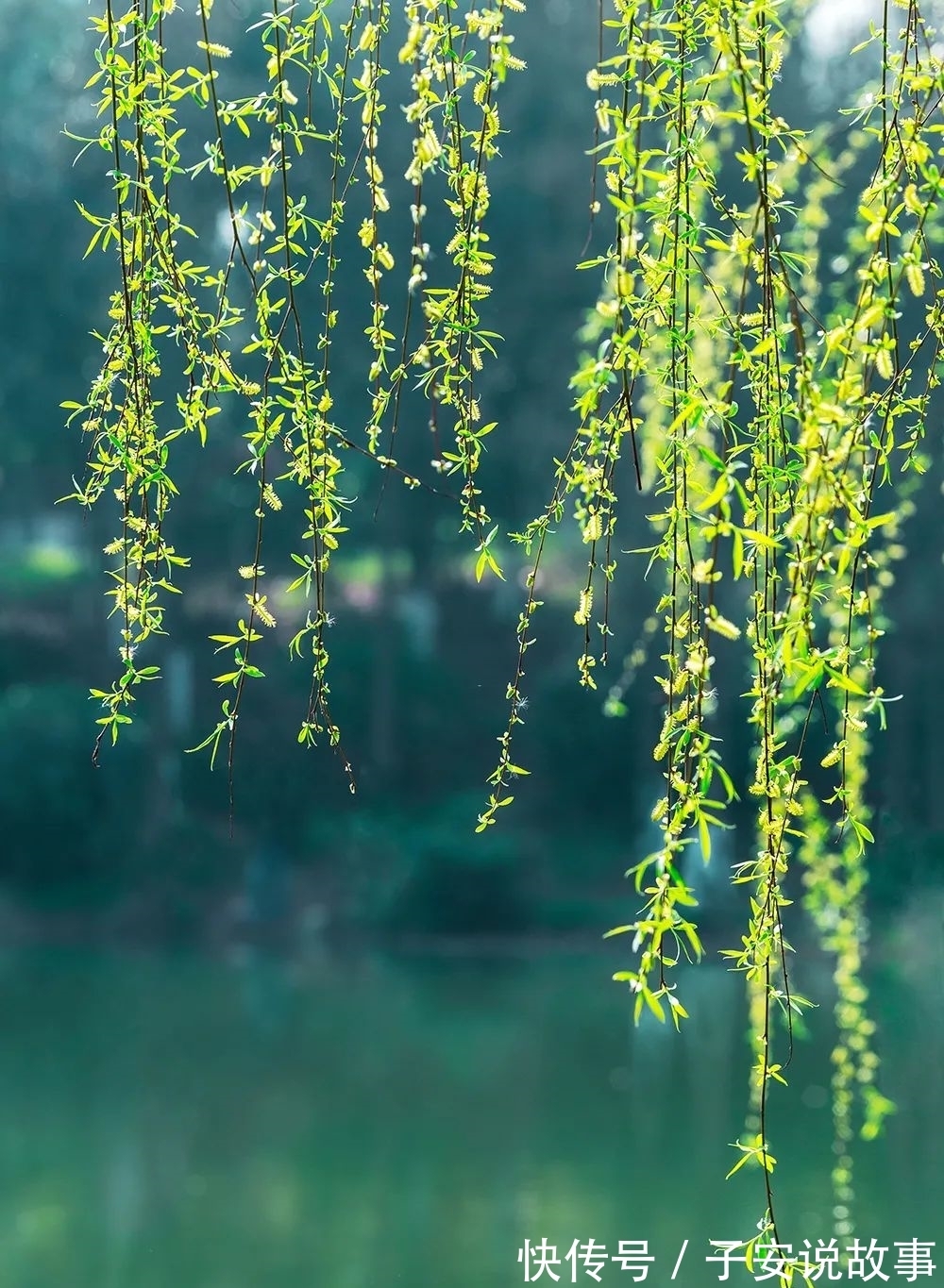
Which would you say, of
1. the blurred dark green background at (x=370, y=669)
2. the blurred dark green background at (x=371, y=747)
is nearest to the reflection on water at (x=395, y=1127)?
the blurred dark green background at (x=371, y=747)

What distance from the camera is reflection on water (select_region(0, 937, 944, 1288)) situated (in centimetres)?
375

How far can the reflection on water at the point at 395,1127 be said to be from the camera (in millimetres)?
3748

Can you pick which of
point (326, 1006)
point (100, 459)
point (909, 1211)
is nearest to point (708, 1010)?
point (326, 1006)

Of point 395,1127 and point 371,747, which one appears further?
point 371,747

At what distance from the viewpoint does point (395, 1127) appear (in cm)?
459

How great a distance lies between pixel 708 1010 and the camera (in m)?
5.86

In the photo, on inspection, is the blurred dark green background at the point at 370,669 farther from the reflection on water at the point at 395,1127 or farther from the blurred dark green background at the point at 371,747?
the reflection on water at the point at 395,1127

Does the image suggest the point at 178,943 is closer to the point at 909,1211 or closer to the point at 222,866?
the point at 222,866

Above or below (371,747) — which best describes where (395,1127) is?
below

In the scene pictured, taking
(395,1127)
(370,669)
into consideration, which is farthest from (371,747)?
(395,1127)

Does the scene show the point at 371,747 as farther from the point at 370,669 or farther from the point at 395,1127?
the point at 395,1127

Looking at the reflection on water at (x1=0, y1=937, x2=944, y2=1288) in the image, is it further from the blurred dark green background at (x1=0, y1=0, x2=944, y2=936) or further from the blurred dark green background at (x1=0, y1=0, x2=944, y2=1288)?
the blurred dark green background at (x1=0, y1=0, x2=944, y2=936)

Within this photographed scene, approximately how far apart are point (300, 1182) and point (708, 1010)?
223cm

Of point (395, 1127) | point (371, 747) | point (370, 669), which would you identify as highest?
point (370, 669)
